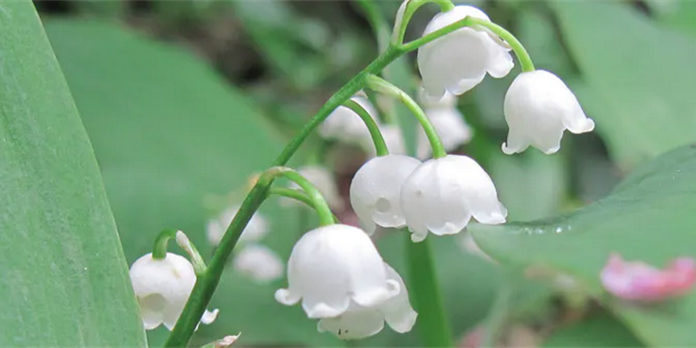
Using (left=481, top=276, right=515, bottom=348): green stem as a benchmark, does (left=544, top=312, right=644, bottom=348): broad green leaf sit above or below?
below

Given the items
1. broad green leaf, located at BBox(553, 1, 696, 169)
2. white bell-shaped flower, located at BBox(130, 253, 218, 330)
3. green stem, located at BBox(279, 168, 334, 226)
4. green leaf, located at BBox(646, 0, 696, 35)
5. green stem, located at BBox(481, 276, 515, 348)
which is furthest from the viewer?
green leaf, located at BBox(646, 0, 696, 35)

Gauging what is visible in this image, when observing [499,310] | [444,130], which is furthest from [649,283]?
[444,130]

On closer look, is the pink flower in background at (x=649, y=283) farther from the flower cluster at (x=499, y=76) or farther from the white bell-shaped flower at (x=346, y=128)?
the flower cluster at (x=499, y=76)

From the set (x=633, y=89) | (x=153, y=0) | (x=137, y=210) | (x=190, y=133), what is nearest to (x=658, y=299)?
(x=633, y=89)

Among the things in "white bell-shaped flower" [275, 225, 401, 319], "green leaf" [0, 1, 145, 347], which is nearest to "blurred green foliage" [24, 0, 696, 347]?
"white bell-shaped flower" [275, 225, 401, 319]

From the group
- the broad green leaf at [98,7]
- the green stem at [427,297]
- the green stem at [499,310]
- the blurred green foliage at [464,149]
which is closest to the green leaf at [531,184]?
the blurred green foliage at [464,149]

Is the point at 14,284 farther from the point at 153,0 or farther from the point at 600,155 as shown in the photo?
the point at 153,0

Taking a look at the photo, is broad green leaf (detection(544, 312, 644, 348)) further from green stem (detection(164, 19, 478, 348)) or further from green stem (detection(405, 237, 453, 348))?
green stem (detection(164, 19, 478, 348))

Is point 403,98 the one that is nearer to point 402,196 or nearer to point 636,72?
point 402,196
